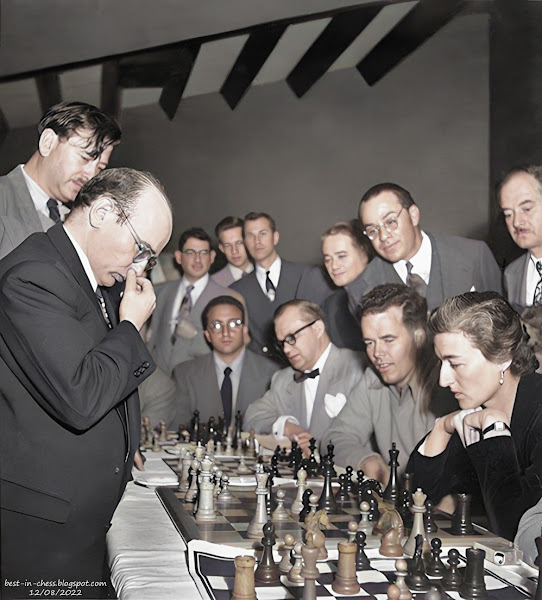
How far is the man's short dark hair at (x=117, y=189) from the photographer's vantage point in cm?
269

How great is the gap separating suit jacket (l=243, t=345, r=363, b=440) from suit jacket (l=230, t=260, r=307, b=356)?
0.20 m

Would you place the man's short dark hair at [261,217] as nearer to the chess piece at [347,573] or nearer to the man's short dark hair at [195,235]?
the man's short dark hair at [195,235]

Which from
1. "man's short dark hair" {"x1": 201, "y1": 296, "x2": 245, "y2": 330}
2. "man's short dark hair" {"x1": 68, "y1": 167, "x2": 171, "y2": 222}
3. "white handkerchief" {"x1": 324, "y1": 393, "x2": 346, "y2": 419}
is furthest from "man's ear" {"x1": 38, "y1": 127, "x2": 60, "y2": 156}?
"white handkerchief" {"x1": 324, "y1": 393, "x2": 346, "y2": 419}

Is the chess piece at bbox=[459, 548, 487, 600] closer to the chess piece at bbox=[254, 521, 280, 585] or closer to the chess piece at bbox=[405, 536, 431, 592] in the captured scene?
the chess piece at bbox=[405, 536, 431, 592]

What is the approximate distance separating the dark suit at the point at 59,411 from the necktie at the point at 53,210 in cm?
94

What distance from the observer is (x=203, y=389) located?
4.73 meters

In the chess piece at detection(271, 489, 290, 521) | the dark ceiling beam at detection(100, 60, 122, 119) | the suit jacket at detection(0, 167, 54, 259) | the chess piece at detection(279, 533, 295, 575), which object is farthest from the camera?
the dark ceiling beam at detection(100, 60, 122, 119)

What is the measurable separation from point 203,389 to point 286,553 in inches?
93.5

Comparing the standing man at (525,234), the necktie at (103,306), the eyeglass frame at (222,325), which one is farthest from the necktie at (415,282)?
the necktie at (103,306)

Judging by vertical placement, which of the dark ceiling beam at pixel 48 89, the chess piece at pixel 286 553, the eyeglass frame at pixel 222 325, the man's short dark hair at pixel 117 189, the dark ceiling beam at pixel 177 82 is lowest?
the chess piece at pixel 286 553

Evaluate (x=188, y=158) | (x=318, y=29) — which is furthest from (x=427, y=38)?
(x=188, y=158)

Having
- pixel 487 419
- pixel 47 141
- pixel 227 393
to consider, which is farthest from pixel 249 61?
pixel 487 419

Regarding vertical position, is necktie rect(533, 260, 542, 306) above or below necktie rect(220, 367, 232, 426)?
above

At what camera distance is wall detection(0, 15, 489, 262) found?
369cm
